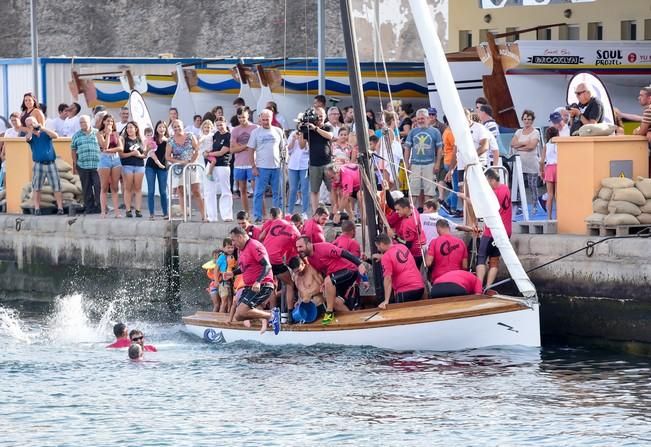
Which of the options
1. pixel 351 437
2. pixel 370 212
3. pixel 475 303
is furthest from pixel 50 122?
pixel 351 437

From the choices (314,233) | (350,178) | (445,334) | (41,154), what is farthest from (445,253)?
(41,154)

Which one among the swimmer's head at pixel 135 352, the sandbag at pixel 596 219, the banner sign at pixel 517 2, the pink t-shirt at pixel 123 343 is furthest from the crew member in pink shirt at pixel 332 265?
the banner sign at pixel 517 2

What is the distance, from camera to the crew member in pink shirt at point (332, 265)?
1756 centimetres

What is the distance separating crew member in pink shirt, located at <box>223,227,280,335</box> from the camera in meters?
17.7

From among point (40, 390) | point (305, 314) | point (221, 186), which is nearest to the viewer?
point (40, 390)

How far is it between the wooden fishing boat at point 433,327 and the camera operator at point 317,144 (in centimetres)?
361

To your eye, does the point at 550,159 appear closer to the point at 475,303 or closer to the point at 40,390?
the point at 475,303

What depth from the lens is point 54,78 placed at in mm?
31500

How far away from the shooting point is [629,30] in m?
29.0

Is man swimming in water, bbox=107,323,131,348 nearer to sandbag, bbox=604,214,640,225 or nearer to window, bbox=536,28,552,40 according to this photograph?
sandbag, bbox=604,214,640,225

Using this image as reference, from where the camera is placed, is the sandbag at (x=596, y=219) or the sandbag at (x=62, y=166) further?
the sandbag at (x=62, y=166)

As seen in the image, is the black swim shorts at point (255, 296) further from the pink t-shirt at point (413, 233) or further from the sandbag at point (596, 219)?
the sandbag at point (596, 219)

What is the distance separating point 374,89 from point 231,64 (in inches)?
195

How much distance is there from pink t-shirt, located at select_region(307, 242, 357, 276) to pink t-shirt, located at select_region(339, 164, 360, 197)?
7.79 feet
